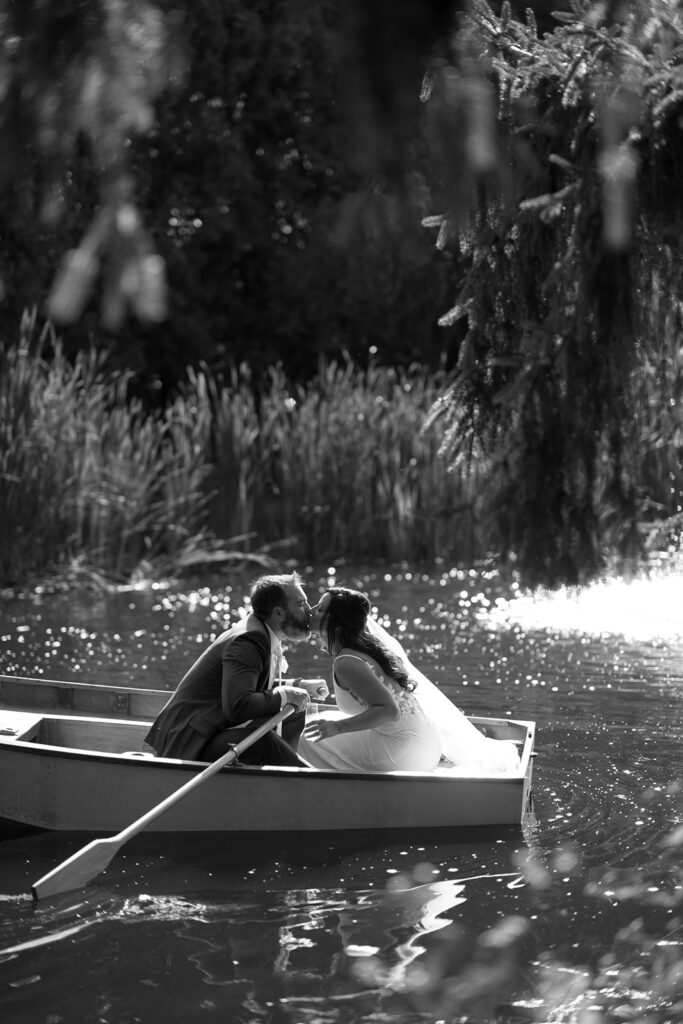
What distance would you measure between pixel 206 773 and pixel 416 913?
107 centimetres

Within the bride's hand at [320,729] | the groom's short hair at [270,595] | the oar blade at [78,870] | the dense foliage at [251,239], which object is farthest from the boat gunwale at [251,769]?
the dense foliage at [251,239]

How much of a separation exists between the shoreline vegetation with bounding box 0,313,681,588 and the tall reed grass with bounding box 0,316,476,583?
0.01 meters

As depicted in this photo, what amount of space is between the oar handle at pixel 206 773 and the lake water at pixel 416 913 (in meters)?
0.18

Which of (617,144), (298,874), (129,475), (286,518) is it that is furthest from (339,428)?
(617,144)

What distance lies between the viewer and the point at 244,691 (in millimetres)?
5730

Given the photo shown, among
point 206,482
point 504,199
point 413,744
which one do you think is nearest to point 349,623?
point 413,744

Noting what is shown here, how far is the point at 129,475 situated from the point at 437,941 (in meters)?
7.93

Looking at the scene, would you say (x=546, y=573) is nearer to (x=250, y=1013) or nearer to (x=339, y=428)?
(x=250, y=1013)

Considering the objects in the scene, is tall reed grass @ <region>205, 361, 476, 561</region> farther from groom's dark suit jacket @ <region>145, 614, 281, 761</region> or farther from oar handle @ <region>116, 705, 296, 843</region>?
oar handle @ <region>116, 705, 296, 843</region>

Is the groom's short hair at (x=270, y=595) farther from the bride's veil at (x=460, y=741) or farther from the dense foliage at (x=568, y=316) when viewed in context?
the dense foliage at (x=568, y=316)

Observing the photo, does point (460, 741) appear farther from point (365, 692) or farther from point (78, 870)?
point (78, 870)

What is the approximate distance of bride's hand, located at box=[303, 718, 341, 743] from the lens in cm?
593

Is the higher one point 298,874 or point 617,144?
point 617,144

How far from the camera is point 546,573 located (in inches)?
194
